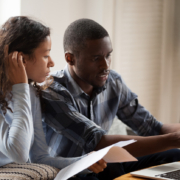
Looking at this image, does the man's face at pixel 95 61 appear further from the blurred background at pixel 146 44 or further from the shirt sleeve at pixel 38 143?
the blurred background at pixel 146 44

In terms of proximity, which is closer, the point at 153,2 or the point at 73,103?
the point at 73,103

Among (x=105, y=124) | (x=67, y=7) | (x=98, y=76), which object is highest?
(x=67, y=7)

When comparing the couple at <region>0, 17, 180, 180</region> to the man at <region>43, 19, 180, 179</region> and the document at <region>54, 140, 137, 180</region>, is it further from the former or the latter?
the document at <region>54, 140, 137, 180</region>

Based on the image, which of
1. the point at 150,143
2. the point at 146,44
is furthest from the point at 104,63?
the point at 146,44

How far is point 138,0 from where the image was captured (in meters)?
2.60

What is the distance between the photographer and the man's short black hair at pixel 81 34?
1.36 meters

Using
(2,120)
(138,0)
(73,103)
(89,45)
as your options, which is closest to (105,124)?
(73,103)

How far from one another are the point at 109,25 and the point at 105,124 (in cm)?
130

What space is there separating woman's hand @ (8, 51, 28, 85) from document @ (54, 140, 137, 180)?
39cm

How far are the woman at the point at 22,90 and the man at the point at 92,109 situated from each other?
13 centimetres

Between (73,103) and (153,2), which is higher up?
(153,2)

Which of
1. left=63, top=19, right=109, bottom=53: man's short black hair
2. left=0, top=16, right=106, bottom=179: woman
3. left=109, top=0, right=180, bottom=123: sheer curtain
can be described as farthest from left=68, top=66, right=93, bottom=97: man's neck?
left=109, top=0, right=180, bottom=123: sheer curtain

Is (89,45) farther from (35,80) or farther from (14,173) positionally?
(14,173)

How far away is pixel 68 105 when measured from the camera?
128 cm
